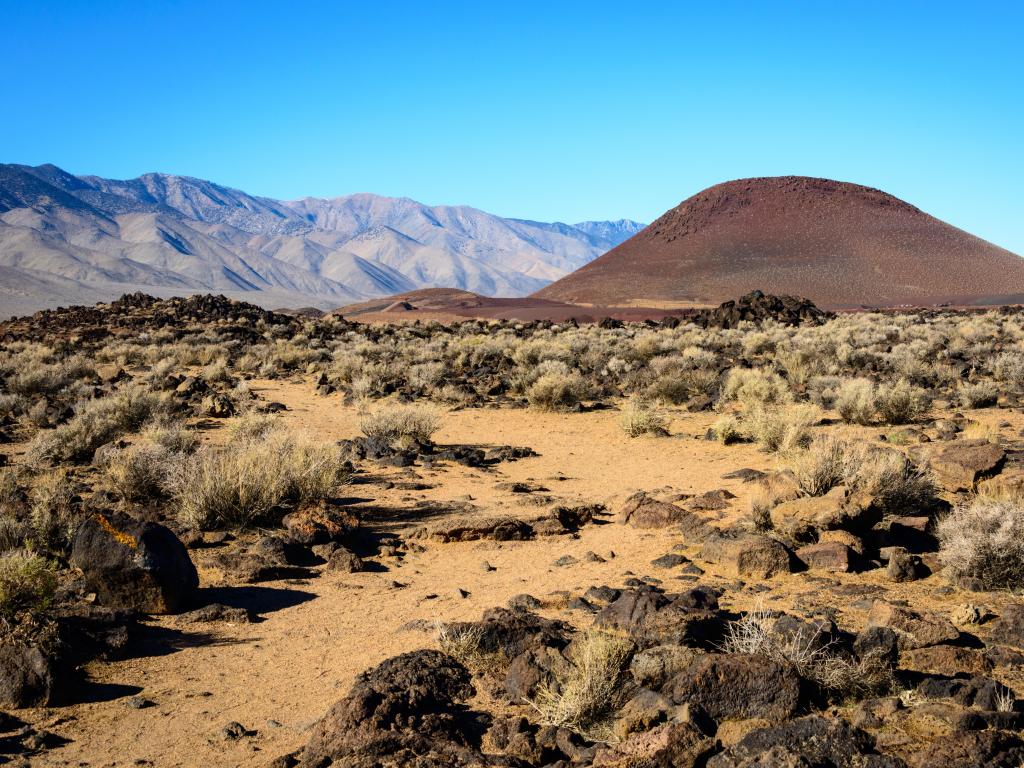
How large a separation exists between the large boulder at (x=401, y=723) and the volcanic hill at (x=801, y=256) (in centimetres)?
7064

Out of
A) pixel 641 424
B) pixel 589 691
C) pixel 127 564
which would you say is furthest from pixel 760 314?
pixel 589 691

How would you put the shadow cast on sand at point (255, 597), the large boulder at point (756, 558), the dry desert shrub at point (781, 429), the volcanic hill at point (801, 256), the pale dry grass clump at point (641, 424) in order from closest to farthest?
the shadow cast on sand at point (255, 597)
the large boulder at point (756, 558)
the dry desert shrub at point (781, 429)
the pale dry grass clump at point (641, 424)
the volcanic hill at point (801, 256)

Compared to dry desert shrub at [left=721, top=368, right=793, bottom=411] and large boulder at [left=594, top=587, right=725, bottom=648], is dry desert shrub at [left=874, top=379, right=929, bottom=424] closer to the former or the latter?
dry desert shrub at [left=721, top=368, right=793, bottom=411]

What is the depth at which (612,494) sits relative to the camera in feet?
32.2

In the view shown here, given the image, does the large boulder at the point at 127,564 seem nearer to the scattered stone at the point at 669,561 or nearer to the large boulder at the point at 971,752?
the scattered stone at the point at 669,561

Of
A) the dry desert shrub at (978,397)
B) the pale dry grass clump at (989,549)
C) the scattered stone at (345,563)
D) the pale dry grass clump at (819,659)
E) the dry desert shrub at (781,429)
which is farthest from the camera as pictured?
the dry desert shrub at (978,397)

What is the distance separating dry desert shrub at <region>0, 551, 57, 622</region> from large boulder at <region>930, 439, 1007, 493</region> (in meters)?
8.30

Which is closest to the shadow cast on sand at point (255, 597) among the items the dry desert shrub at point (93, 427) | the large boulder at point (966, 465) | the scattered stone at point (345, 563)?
the scattered stone at point (345, 563)

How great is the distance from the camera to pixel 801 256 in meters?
79.4

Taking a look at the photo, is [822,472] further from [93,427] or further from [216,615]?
[93,427]

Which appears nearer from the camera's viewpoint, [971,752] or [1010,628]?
[971,752]

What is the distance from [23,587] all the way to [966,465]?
8.93 meters

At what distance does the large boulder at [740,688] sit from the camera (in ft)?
12.7

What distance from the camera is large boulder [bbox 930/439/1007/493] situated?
27.9ft
